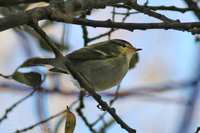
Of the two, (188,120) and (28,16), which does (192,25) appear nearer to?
(188,120)

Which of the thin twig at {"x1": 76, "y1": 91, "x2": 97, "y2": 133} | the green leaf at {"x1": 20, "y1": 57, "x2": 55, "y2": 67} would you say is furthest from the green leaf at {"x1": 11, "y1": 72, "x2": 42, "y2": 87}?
the thin twig at {"x1": 76, "y1": 91, "x2": 97, "y2": 133}

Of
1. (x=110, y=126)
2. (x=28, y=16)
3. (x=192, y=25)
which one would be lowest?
(x=110, y=126)

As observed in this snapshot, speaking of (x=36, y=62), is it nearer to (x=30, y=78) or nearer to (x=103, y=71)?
(x=30, y=78)

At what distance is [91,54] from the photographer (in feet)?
8.93

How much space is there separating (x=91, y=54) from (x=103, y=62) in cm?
8

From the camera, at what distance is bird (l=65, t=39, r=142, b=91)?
2.59 metres

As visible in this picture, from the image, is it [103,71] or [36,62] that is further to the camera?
[103,71]

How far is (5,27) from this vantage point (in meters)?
1.41

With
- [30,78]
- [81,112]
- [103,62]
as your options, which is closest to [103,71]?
[103,62]

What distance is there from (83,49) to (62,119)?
1.03 feet

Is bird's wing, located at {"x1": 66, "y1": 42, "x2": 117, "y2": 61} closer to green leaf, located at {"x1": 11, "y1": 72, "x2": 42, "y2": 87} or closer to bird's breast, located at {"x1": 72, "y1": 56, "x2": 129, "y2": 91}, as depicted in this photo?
bird's breast, located at {"x1": 72, "y1": 56, "x2": 129, "y2": 91}

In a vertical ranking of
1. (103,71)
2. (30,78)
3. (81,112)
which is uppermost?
(30,78)

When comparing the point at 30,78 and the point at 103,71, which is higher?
the point at 30,78

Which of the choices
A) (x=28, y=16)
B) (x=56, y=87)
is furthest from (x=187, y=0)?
(x=28, y=16)
